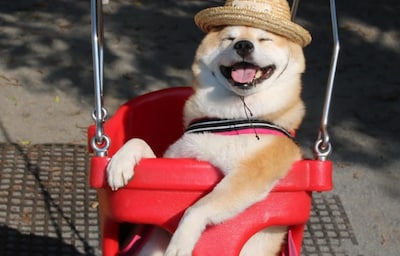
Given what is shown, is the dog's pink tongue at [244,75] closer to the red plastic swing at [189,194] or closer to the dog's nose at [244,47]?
the dog's nose at [244,47]

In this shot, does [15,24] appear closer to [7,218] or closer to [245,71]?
[7,218]

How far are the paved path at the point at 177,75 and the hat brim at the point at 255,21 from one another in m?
1.22

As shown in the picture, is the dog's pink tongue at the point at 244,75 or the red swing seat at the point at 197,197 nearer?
the red swing seat at the point at 197,197

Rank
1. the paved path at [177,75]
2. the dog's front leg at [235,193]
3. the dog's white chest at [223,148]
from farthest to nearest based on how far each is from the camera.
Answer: the paved path at [177,75] → the dog's white chest at [223,148] → the dog's front leg at [235,193]

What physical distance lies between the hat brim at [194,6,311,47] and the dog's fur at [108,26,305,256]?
0.03 m

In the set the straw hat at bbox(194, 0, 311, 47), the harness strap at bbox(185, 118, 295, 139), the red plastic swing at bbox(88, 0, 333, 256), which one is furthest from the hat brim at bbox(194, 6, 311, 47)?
the red plastic swing at bbox(88, 0, 333, 256)

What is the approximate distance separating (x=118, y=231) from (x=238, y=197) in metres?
0.43

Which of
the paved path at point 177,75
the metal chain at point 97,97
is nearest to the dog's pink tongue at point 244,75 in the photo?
the metal chain at point 97,97

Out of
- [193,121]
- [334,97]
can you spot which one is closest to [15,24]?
[334,97]

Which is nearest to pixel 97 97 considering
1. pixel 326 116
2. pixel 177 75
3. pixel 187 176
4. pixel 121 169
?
pixel 121 169

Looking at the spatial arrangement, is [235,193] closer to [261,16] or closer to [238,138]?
[238,138]

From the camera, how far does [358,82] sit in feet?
13.9

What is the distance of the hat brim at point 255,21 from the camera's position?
1983 mm

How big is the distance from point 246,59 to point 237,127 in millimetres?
192
